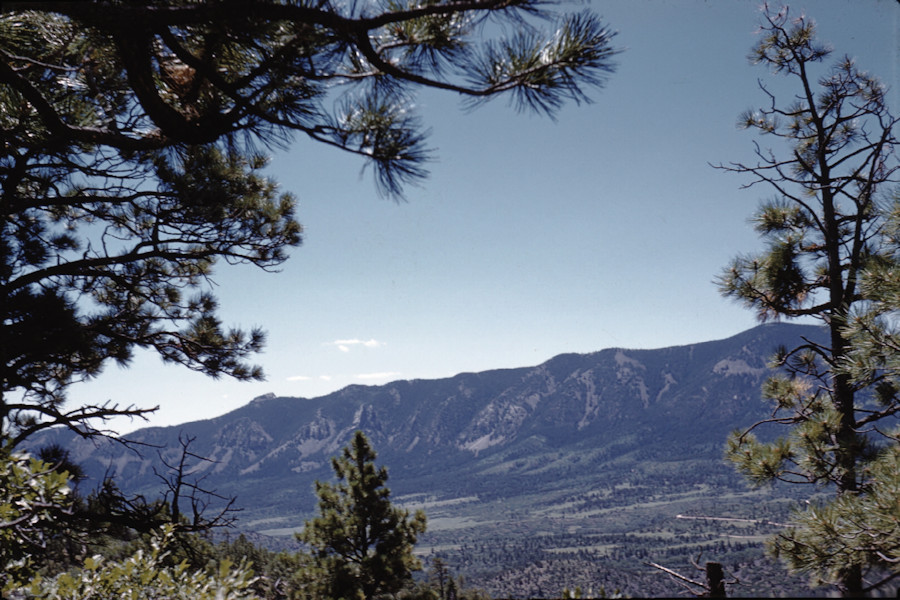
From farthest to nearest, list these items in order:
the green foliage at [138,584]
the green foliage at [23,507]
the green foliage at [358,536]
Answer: the green foliage at [358,536] < the green foliage at [23,507] < the green foliage at [138,584]

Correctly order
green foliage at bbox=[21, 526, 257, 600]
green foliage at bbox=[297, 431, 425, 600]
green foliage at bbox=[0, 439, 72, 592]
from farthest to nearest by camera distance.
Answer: green foliage at bbox=[297, 431, 425, 600] → green foliage at bbox=[0, 439, 72, 592] → green foliage at bbox=[21, 526, 257, 600]

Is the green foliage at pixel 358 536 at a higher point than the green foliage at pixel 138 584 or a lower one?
lower

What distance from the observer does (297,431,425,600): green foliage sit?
47.7ft

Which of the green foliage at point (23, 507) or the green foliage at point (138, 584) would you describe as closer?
the green foliage at point (138, 584)

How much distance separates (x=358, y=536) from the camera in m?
15.6

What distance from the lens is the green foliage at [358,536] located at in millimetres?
14549

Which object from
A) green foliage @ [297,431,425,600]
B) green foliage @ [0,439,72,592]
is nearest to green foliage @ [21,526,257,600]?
green foliage @ [0,439,72,592]

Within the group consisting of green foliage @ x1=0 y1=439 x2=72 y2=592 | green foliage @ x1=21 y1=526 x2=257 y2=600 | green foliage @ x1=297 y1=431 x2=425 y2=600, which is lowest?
green foliage @ x1=297 y1=431 x2=425 y2=600

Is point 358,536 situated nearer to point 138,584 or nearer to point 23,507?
point 138,584

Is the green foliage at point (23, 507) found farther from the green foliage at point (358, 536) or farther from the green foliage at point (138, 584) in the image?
the green foliage at point (358, 536)

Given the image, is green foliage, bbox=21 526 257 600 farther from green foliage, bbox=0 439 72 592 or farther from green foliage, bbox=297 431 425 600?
green foliage, bbox=297 431 425 600

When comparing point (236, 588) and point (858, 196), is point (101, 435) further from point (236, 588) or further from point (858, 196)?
point (858, 196)

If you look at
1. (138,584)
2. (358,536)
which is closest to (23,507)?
(138,584)

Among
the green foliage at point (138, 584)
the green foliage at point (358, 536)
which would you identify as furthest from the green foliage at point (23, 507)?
the green foliage at point (358, 536)
